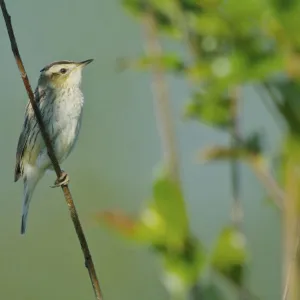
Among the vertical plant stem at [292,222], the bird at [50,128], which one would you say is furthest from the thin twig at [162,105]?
the bird at [50,128]

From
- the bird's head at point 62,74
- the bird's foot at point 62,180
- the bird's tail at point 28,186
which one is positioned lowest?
the bird's tail at point 28,186

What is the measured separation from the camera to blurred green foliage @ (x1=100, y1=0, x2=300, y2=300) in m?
0.82

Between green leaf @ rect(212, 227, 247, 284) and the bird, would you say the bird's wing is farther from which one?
green leaf @ rect(212, 227, 247, 284)

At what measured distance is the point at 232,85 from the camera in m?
0.86

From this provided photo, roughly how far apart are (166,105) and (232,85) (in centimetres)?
7

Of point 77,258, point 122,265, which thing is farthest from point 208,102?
point 77,258

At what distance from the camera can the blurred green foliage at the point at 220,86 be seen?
824mm

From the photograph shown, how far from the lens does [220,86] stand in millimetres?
869

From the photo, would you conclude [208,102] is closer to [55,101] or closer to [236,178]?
[236,178]

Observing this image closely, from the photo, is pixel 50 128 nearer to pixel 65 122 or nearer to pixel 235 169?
pixel 65 122

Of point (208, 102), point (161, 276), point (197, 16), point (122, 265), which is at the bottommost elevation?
point (122, 265)

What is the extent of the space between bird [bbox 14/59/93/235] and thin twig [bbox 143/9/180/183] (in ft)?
10.1

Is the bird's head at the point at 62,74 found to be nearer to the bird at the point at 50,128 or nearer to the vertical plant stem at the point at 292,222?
the bird at the point at 50,128

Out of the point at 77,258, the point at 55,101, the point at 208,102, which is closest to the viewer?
the point at 208,102
